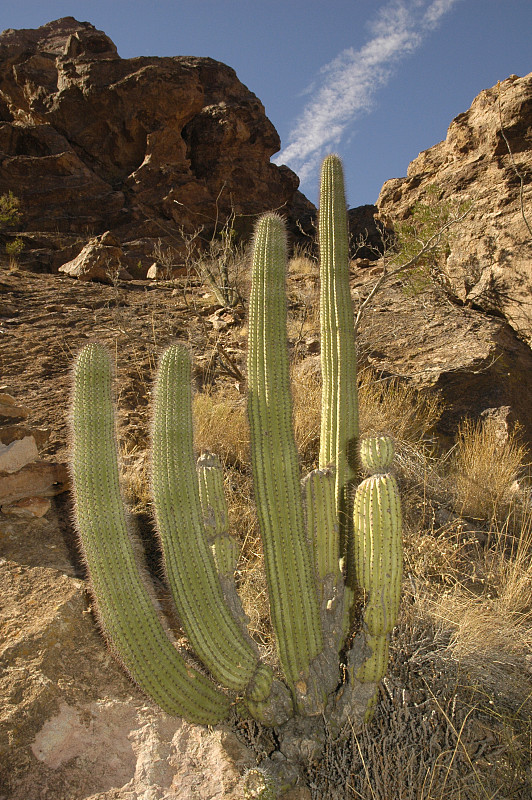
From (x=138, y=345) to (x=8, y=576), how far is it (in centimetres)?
388

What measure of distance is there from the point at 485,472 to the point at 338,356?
2.22 m

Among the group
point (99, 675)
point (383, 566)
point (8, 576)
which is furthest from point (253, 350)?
point (8, 576)

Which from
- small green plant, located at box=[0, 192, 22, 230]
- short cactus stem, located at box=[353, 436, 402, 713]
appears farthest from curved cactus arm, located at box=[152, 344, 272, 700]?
small green plant, located at box=[0, 192, 22, 230]

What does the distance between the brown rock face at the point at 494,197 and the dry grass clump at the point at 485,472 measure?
2.06m

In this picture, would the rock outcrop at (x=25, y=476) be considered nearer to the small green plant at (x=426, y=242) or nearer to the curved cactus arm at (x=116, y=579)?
the curved cactus arm at (x=116, y=579)

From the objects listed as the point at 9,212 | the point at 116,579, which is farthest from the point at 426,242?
the point at 9,212

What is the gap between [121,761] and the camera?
2.23 meters

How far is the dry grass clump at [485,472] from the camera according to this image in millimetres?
4188

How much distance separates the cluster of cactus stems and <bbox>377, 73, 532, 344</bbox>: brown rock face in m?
4.73

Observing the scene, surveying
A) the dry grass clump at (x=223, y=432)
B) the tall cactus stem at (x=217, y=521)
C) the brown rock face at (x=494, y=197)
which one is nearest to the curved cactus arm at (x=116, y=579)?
the tall cactus stem at (x=217, y=521)

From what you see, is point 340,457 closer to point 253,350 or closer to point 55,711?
point 253,350

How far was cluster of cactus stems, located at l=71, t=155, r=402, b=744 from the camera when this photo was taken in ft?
7.07

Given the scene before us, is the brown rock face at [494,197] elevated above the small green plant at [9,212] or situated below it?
below

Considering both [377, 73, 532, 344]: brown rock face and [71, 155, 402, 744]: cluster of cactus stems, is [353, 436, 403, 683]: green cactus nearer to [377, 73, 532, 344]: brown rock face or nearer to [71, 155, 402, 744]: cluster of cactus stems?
[71, 155, 402, 744]: cluster of cactus stems
